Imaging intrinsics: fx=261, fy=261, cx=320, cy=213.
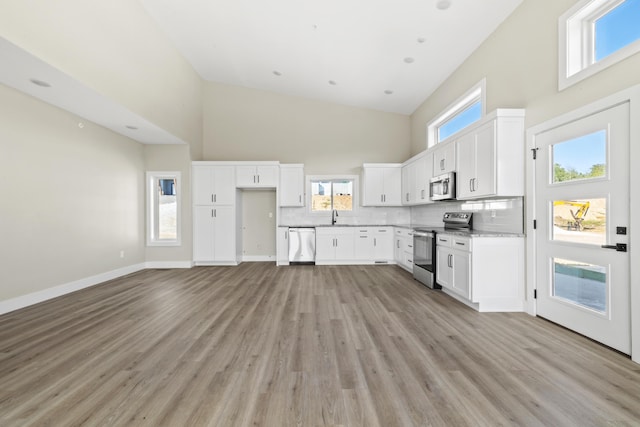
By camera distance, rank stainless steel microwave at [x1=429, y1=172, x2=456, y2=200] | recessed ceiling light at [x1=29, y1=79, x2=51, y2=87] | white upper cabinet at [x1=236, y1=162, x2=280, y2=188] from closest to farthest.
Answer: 1. recessed ceiling light at [x1=29, y1=79, x2=51, y2=87]
2. stainless steel microwave at [x1=429, y1=172, x2=456, y2=200]
3. white upper cabinet at [x1=236, y1=162, x2=280, y2=188]

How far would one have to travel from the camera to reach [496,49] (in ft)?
11.7

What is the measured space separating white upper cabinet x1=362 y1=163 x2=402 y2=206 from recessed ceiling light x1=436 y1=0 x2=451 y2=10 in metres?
3.40

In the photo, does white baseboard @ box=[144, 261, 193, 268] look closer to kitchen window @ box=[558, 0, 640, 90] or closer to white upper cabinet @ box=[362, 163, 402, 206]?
white upper cabinet @ box=[362, 163, 402, 206]

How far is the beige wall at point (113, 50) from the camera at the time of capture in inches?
103

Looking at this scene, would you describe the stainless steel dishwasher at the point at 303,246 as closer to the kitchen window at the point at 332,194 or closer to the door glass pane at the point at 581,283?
the kitchen window at the point at 332,194

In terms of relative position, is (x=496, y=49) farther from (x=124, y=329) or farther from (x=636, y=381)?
(x=124, y=329)

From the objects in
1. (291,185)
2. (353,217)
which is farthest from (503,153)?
A: (291,185)

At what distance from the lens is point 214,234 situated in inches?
238

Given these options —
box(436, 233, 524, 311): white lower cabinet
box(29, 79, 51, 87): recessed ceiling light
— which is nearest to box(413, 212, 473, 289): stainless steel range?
box(436, 233, 524, 311): white lower cabinet

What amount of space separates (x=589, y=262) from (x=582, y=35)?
218 cm

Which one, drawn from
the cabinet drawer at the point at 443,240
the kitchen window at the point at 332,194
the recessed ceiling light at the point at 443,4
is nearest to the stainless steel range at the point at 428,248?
the cabinet drawer at the point at 443,240

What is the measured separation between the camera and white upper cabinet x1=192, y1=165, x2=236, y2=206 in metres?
6.04

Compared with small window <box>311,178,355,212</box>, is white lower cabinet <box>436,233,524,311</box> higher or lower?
lower

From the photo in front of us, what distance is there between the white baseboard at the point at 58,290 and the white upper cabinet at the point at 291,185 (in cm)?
353
